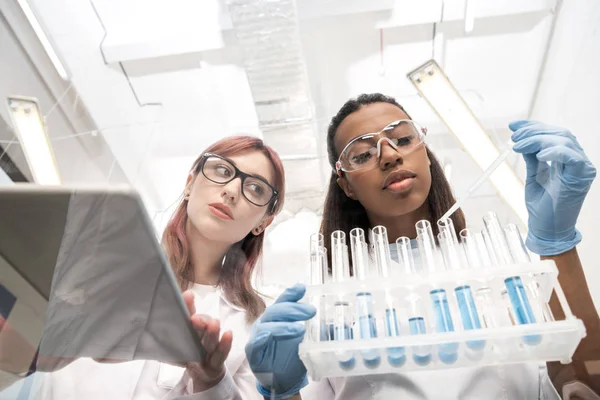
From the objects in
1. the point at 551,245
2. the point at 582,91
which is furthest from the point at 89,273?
the point at 582,91

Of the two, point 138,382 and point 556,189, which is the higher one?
point 556,189

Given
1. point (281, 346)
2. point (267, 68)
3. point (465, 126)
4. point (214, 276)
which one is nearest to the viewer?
point (281, 346)

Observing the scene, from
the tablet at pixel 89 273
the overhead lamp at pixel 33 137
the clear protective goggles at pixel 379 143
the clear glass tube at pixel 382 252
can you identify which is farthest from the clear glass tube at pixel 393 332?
the overhead lamp at pixel 33 137

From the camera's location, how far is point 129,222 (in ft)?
3.33

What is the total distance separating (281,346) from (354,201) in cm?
73

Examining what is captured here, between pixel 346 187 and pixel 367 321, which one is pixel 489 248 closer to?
pixel 367 321

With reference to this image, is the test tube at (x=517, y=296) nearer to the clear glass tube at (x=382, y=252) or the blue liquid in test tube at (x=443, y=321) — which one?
the blue liquid in test tube at (x=443, y=321)

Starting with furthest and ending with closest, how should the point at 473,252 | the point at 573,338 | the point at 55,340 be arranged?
the point at 473,252, the point at 55,340, the point at 573,338

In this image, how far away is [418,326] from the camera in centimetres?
112

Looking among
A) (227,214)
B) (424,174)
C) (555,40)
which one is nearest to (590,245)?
(424,174)

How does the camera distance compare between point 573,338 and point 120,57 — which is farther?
point 120,57

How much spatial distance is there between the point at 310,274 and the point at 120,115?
1.56 meters

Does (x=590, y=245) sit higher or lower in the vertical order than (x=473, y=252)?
lower

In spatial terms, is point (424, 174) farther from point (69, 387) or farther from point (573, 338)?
point (69, 387)
